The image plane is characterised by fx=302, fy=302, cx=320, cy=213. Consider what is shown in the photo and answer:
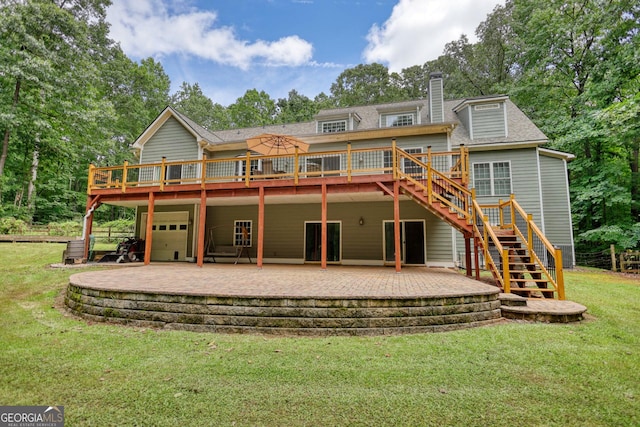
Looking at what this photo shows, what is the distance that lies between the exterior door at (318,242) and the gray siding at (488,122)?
279 inches

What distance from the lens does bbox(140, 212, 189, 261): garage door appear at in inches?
522

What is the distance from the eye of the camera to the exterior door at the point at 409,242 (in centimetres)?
1135

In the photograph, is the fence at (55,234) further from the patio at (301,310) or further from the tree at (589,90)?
the tree at (589,90)

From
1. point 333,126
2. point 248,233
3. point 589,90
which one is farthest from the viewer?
point 589,90

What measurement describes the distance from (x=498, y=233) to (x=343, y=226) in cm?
575

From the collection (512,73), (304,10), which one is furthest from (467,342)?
(512,73)

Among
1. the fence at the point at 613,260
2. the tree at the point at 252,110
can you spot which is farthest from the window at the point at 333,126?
the tree at the point at 252,110

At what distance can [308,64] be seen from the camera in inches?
1048

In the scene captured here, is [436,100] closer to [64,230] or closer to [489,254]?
[489,254]

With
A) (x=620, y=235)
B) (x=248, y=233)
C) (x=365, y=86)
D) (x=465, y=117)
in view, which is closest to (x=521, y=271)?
(x=465, y=117)

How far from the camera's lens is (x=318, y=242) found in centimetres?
1228

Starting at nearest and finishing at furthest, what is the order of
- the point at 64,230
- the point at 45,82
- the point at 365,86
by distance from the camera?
the point at 45,82 < the point at 64,230 < the point at 365,86

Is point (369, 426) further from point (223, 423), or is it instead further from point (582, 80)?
A: point (582, 80)

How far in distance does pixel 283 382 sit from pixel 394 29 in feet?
77.8
